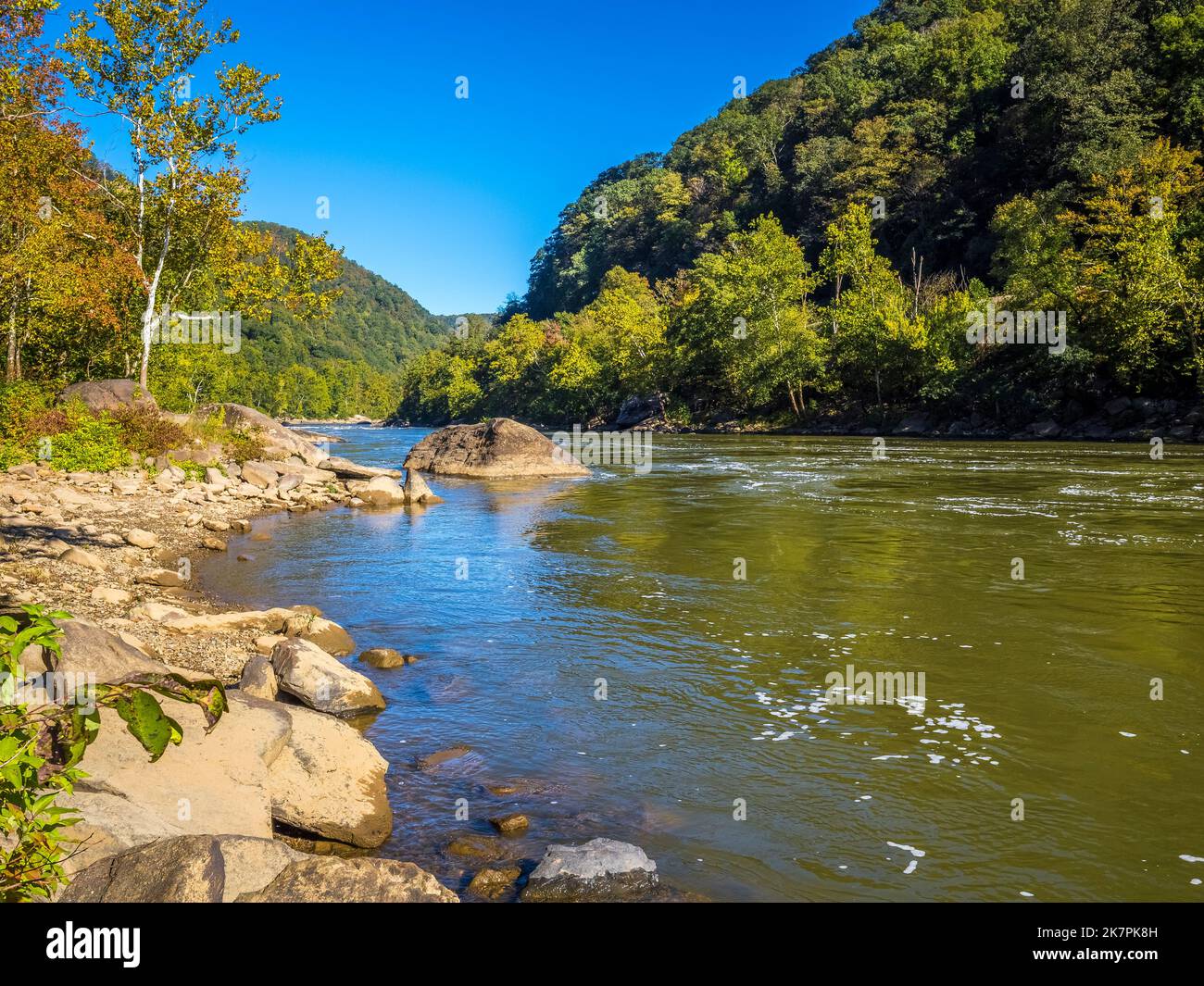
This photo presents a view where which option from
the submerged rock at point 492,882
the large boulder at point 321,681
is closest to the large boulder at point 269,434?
the large boulder at point 321,681

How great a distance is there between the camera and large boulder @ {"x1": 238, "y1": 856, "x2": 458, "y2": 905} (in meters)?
4.12

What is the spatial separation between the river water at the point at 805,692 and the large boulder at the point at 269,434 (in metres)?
14.9

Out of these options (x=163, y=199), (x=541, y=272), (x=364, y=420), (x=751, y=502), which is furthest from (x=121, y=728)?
(x=541, y=272)

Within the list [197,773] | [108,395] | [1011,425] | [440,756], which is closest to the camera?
[197,773]

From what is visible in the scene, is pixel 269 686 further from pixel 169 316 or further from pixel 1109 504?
pixel 169 316

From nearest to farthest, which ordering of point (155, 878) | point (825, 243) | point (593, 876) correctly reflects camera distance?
1. point (155, 878)
2. point (593, 876)
3. point (825, 243)

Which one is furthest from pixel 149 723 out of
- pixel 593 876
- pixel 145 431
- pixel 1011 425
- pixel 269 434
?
pixel 1011 425

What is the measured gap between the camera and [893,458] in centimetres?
3625

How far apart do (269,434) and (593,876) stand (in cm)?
3213

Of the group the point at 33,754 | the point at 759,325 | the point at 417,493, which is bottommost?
the point at 33,754

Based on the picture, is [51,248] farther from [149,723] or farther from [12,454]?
[149,723]

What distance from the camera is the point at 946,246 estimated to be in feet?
253

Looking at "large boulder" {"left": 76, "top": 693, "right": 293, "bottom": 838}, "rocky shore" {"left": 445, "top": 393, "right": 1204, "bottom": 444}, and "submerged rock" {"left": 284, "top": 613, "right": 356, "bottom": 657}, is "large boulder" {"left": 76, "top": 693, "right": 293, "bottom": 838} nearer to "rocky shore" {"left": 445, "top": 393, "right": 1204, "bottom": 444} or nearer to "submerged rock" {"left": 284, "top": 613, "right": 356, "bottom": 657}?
"submerged rock" {"left": 284, "top": 613, "right": 356, "bottom": 657}

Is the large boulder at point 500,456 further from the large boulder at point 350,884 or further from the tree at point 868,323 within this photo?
the tree at point 868,323
